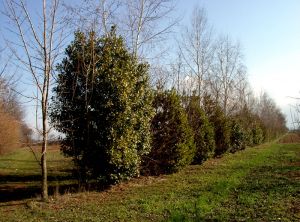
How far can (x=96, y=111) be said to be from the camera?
11.1 metres

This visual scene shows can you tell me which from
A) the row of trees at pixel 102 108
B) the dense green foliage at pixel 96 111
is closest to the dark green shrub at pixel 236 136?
the row of trees at pixel 102 108

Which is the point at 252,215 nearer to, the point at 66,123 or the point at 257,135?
the point at 66,123

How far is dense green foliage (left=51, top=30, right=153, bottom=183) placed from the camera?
10.9 meters

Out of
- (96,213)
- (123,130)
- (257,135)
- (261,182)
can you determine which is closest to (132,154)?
(123,130)

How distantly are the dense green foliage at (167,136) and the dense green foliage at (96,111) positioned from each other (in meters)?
3.00

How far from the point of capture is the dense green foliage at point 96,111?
429 inches

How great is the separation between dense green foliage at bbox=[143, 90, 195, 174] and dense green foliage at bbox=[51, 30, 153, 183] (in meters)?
3.00

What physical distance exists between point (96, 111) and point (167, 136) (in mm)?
4699

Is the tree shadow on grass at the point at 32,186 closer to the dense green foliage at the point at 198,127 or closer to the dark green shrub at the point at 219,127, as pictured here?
the dense green foliage at the point at 198,127

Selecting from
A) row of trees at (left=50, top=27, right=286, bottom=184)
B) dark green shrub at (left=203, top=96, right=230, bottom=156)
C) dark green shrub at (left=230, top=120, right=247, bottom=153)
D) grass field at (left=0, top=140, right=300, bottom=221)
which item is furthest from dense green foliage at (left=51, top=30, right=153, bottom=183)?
dark green shrub at (left=230, top=120, right=247, bottom=153)

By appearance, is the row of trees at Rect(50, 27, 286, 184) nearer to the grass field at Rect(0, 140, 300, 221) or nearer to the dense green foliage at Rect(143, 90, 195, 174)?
the grass field at Rect(0, 140, 300, 221)

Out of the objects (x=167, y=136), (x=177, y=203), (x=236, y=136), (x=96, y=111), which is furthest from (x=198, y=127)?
(x=236, y=136)

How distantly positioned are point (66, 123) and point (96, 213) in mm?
4109

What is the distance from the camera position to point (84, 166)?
1124 cm
